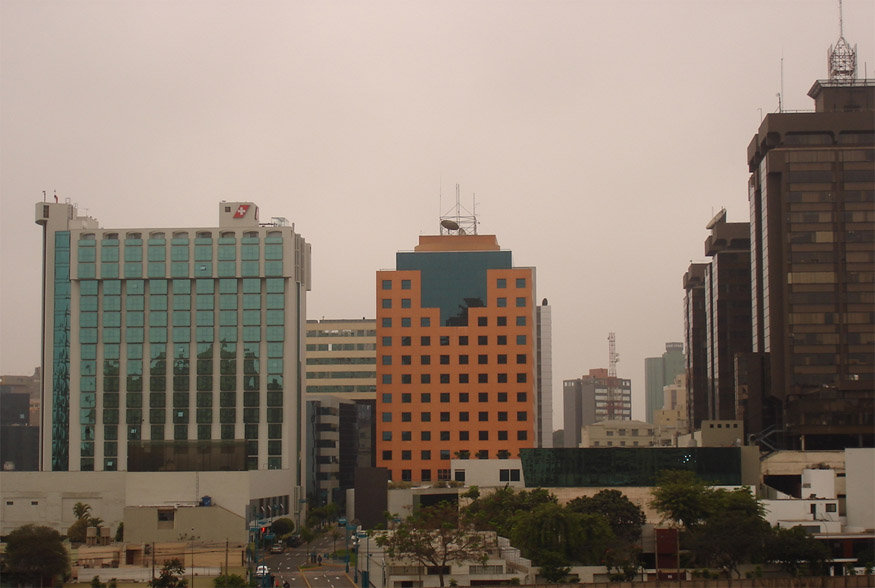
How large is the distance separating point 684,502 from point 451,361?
174 feet

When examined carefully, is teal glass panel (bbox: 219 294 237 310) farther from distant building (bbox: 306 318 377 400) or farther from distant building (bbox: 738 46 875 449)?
distant building (bbox: 738 46 875 449)

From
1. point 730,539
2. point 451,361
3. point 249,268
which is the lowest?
point 730,539

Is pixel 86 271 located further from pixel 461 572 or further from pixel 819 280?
pixel 819 280

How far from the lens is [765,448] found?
141375 mm

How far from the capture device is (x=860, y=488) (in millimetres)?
109625

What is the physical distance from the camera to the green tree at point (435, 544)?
87812 millimetres

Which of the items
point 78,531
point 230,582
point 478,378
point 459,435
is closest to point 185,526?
point 78,531

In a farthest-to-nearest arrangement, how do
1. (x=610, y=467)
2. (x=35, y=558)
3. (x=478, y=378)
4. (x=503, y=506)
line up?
(x=478, y=378), (x=610, y=467), (x=503, y=506), (x=35, y=558)

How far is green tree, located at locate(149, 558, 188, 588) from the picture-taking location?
8788cm

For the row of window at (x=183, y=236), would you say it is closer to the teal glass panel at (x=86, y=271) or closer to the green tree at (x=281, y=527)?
the teal glass panel at (x=86, y=271)

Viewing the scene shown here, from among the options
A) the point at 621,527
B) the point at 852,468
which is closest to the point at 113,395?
the point at 621,527

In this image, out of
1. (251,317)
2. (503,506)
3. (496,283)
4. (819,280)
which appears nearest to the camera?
(503,506)

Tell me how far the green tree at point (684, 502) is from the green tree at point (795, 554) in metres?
9.18

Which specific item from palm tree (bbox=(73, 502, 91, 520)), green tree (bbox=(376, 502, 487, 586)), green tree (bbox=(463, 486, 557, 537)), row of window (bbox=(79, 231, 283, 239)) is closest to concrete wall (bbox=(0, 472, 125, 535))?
palm tree (bbox=(73, 502, 91, 520))
